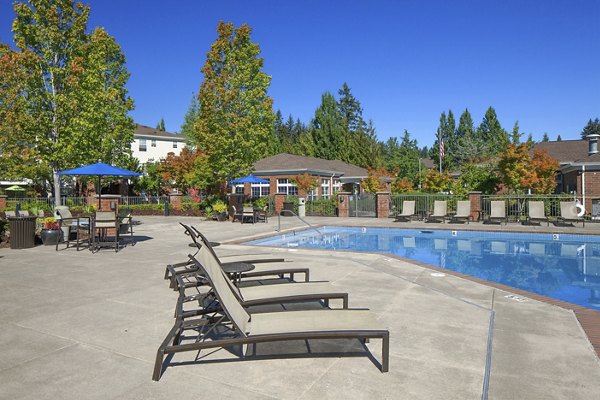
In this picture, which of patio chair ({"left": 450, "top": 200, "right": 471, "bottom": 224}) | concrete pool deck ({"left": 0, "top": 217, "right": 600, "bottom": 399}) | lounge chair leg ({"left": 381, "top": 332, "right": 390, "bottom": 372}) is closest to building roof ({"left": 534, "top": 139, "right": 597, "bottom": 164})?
patio chair ({"left": 450, "top": 200, "right": 471, "bottom": 224})

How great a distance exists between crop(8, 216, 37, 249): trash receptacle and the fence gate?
55.6 feet

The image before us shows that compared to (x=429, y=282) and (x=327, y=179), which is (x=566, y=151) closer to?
(x=327, y=179)

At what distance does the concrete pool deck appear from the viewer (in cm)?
337

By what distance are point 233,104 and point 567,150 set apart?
996 inches

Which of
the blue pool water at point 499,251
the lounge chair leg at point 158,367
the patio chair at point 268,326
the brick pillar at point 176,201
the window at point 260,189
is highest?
the window at point 260,189

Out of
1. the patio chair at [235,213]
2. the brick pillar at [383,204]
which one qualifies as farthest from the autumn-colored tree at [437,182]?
the patio chair at [235,213]

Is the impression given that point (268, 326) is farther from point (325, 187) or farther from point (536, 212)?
point (325, 187)

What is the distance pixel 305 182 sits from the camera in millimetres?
30703

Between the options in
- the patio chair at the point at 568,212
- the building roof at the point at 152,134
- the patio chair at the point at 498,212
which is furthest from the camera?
the building roof at the point at 152,134

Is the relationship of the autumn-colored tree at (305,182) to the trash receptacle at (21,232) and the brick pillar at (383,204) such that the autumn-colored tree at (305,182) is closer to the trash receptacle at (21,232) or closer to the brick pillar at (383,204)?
the brick pillar at (383,204)

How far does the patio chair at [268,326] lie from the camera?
11.4ft

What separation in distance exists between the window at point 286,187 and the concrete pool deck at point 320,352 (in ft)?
88.4

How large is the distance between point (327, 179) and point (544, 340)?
107ft

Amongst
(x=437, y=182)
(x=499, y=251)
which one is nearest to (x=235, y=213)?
(x=499, y=251)
